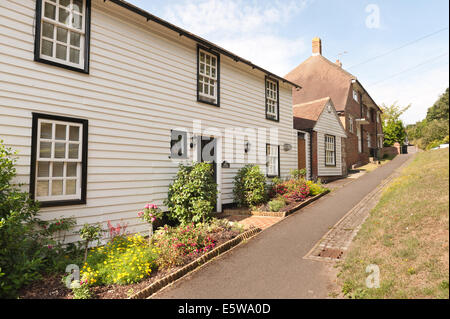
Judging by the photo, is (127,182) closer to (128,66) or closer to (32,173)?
(32,173)

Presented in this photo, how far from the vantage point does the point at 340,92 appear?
71.4 feet

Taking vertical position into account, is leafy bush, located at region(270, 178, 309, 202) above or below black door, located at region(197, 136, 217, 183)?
below

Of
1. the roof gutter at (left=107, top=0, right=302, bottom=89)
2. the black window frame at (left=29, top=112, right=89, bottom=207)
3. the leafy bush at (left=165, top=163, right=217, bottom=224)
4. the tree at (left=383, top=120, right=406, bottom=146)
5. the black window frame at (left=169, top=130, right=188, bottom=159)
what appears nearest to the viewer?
the black window frame at (left=29, top=112, right=89, bottom=207)

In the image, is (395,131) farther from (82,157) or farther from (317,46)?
(82,157)

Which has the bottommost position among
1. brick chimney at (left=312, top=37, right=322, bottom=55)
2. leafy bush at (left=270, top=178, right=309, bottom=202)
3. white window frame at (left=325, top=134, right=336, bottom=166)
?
leafy bush at (left=270, top=178, right=309, bottom=202)

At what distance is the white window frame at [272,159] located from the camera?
1235cm

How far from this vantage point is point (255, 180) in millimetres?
9977

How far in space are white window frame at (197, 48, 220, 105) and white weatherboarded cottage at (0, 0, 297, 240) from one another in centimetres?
4

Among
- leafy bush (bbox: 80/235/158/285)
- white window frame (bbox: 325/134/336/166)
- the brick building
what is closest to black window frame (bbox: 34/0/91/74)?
leafy bush (bbox: 80/235/158/285)

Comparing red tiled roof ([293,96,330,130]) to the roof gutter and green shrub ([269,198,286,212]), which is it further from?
green shrub ([269,198,286,212])

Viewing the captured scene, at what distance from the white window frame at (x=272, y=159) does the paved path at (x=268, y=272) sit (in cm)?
484

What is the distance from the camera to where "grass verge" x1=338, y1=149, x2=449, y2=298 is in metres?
2.51

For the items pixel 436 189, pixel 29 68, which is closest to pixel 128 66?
pixel 29 68

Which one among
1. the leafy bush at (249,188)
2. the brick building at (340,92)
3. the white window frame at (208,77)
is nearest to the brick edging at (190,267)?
the leafy bush at (249,188)
